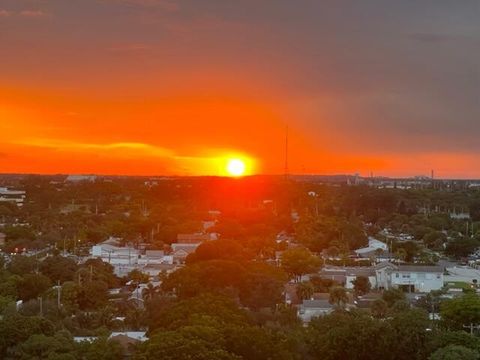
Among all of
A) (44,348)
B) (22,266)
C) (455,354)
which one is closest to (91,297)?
(22,266)

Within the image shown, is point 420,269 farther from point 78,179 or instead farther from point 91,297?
point 78,179

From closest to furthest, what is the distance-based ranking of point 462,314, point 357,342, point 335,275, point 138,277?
point 357,342
point 462,314
point 138,277
point 335,275

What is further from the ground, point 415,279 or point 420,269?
point 420,269

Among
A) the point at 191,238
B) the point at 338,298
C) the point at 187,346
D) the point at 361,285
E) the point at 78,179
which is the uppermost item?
the point at 78,179

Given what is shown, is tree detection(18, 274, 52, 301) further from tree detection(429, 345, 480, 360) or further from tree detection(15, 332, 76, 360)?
tree detection(429, 345, 480, 360)

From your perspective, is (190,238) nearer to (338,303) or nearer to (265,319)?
(338,303)

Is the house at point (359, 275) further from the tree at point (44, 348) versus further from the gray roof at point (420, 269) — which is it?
the tree at point (44, 348)

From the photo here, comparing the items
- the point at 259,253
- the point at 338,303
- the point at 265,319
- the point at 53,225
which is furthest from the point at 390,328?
the point at 53,225

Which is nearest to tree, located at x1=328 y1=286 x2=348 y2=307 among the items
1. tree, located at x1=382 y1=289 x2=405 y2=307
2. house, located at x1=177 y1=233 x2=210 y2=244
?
tree, located at x1=382 y1=289 x2=405 y2=307
